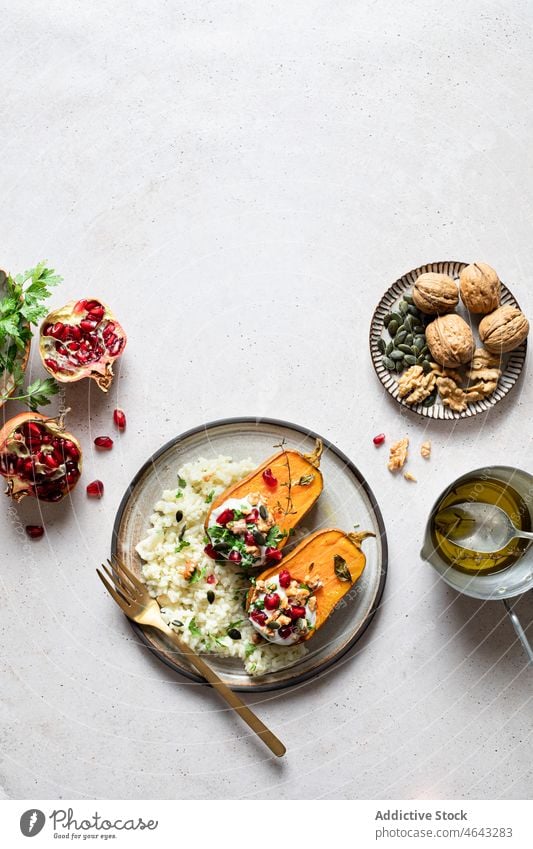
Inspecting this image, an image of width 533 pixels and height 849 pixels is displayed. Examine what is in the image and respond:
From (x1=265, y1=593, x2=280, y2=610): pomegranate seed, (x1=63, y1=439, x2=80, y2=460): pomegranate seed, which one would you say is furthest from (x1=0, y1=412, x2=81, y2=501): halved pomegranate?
(x1=265, y1=593, x2=280, y2=610): pomegranate seed

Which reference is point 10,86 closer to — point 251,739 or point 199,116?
point 199,116

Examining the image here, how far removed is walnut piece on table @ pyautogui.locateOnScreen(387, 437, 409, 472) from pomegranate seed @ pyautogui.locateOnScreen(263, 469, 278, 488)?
377 mm

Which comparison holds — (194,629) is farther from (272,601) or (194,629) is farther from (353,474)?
(353,474)

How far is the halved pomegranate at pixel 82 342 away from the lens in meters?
2.14

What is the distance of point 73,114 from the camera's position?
7.63 feet

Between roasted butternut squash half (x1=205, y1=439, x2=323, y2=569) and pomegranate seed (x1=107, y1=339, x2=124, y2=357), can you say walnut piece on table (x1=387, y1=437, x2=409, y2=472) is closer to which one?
roasted butternut squash half (x1=205, y1=439, x2=323, y2=569)

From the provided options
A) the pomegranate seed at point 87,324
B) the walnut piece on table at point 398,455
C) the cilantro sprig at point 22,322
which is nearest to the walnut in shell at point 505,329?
the walnut piece on table at point 398,455

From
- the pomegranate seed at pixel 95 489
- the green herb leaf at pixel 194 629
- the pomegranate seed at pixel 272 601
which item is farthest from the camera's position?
the pomegranate seed at pixel 95 489

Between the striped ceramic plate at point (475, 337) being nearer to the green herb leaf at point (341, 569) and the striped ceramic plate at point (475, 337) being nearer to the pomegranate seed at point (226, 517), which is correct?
the green herb leaf at point (341, 569)

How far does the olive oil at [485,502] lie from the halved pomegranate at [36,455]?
1.03 m

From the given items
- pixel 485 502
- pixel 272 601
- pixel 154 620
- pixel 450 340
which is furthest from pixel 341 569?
pixel 450 340

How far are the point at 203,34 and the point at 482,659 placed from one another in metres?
2.07
